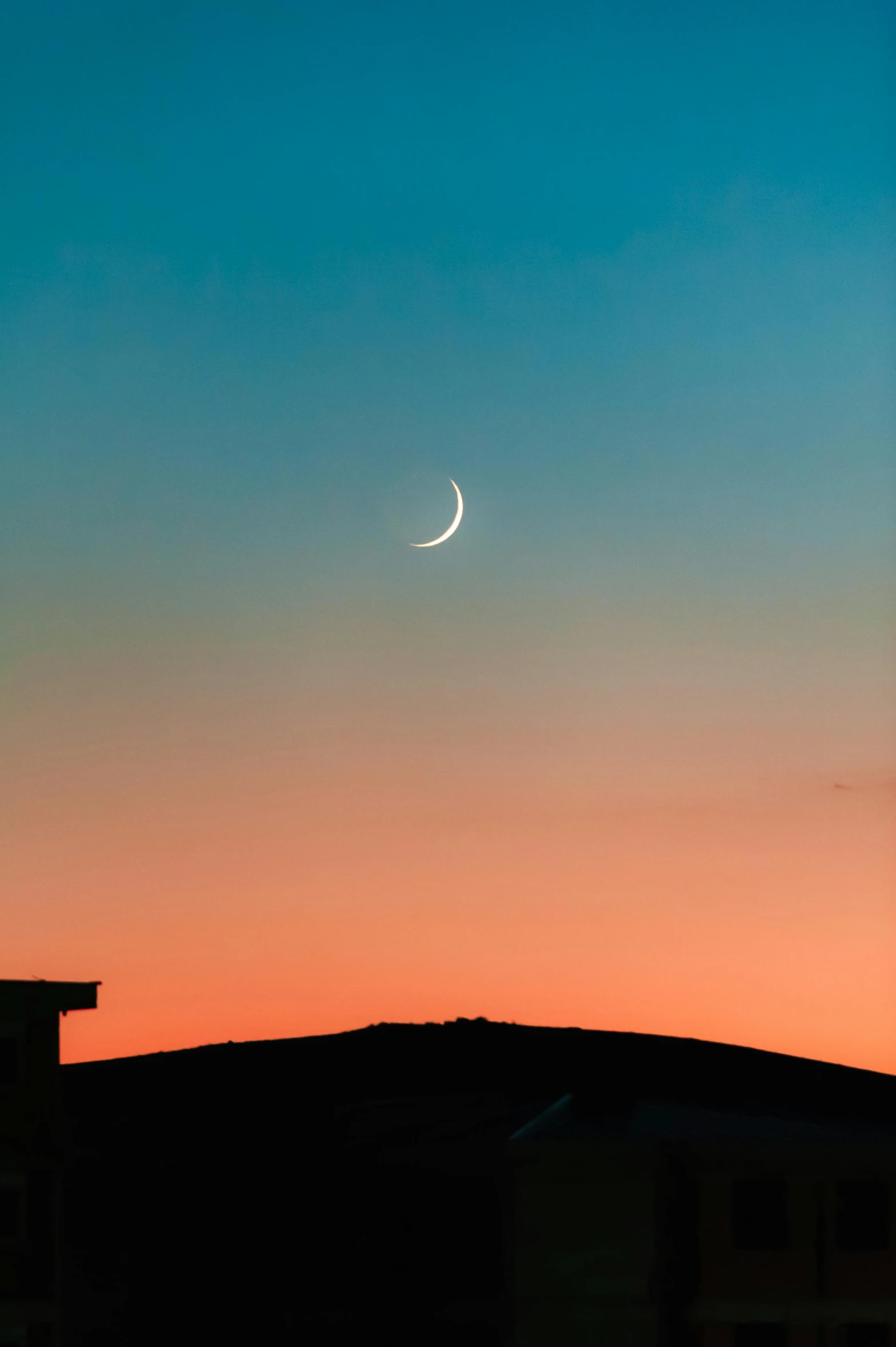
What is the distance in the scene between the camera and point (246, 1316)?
39.1 metres

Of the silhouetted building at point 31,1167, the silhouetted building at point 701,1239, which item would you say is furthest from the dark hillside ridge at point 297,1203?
the silhouetted building at point 31,1167

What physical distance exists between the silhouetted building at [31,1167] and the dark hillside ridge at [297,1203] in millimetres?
1894

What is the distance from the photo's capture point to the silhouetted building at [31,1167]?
28.8 metres

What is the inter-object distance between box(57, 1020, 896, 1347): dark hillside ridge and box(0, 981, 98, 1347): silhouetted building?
6.22 ft

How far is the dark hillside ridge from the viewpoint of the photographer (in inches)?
1479

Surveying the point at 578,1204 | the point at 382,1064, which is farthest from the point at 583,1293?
the point at 382,1064

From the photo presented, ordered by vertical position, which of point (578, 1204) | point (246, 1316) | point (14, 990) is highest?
point (14, 990)

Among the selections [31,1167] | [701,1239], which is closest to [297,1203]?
[31,1167]

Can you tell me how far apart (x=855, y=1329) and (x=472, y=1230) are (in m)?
13.7

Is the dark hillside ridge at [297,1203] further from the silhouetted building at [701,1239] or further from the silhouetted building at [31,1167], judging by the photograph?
the silhouetted building at [31,1167]

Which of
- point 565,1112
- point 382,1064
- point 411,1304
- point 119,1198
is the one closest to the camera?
point 565,1112

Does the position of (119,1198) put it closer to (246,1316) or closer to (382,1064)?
(246,1316)

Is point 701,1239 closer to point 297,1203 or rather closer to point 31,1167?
point 31,1167

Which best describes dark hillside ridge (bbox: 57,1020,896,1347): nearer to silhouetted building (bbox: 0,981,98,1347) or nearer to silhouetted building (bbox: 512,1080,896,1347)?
silhouetted building (bbox: 512,1080,896,1347)
